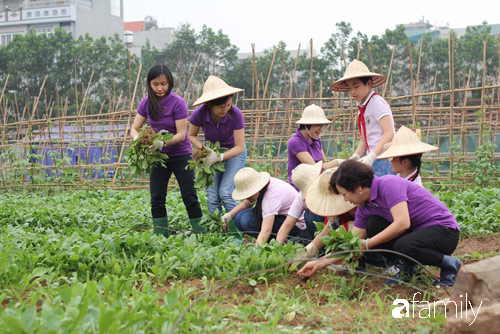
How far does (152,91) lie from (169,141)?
1.52 ft

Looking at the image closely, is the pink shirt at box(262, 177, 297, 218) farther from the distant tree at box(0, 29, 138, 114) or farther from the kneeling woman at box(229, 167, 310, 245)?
the distant tree at box(0, 29, 138, 114)

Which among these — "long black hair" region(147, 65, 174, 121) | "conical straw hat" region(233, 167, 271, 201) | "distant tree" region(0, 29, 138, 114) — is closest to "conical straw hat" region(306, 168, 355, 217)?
"conical straw hat" region(233, 167, 271, 201)

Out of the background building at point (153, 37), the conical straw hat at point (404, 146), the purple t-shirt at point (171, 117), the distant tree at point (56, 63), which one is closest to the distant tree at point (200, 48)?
the distant tree at point (56, 63)

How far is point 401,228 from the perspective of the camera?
11.5 ft

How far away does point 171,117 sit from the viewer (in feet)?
17.9

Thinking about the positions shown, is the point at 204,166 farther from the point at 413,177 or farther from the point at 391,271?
the point at 391,271

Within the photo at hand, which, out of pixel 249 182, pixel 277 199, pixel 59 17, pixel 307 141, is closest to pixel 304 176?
pixel 277 199

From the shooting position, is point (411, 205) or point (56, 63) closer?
point (411, 205)

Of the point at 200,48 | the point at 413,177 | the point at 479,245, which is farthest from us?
the point at 200,48

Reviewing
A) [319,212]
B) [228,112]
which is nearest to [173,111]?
[228,112]

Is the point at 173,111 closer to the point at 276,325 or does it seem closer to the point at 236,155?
the point at 236,155

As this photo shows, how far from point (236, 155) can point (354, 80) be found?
1.29 metres

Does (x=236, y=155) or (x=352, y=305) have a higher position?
(x=236, y=155)

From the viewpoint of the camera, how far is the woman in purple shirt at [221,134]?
527 centimetres
